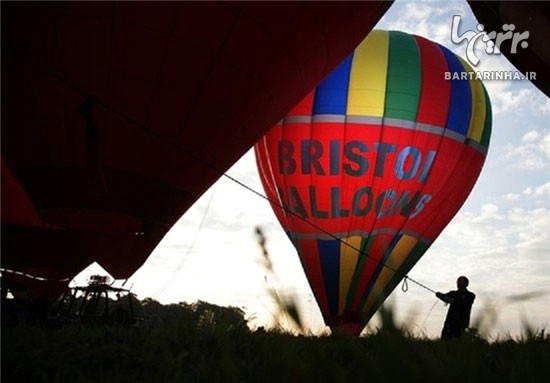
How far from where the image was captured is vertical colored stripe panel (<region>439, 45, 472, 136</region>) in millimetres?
16406

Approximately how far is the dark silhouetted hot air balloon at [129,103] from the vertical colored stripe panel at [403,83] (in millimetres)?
6557

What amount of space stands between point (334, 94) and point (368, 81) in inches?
37.9

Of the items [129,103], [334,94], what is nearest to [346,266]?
[334,94]

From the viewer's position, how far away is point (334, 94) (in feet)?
53.6

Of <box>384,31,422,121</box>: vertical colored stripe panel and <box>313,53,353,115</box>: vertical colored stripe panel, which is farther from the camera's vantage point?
<box>313,53,353,115</box>: vertical colored stripe panel

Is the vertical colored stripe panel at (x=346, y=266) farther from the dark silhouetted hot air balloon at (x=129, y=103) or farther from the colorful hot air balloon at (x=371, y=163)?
the dark silhouetted hot air balloon at (x=129, y=103)

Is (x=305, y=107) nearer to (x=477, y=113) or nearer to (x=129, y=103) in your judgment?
(x=477, y=113)

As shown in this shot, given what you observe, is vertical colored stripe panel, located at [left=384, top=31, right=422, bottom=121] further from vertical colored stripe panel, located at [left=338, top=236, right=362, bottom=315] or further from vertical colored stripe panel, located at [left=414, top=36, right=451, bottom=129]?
vertical colored stripe panel, located at [left=338, top=236, right=362, bottom=315]

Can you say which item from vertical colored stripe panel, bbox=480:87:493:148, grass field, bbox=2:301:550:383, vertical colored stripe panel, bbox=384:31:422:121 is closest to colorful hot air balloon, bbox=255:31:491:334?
vertical colored stripe panel, bbox=384:31:422:121

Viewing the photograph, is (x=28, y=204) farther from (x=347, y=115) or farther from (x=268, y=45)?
(x=347, y=115)

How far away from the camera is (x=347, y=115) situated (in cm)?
1609

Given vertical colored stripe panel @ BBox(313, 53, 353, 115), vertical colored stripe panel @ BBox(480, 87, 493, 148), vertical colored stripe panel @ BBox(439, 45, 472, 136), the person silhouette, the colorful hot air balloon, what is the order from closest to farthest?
1. the person silhouette
2. the colorful hot air balloon
3. vertical colored stripe panel @ BBox(313, 53, 353, 115)
4. vertical colored stripe panel @ BBox(439, 45, 472, 136)
5. vertical colored stripe panel @ BBox(480, 87, 493, 148)

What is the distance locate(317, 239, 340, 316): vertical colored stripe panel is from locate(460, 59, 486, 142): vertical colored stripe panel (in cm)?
478

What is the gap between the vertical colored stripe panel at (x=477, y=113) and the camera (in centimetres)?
1700
